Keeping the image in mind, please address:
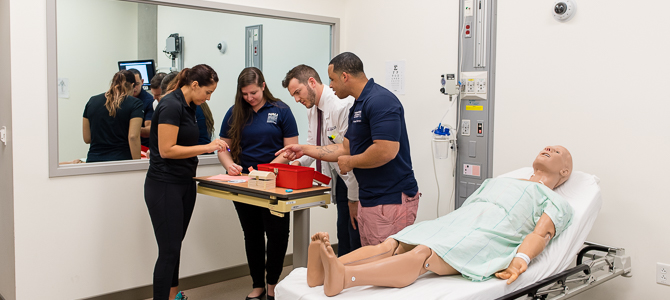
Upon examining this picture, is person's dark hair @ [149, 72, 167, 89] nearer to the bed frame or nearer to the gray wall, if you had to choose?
the gray wall

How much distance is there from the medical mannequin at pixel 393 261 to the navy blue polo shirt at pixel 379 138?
35 cm

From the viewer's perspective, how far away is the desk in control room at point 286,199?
2545mm

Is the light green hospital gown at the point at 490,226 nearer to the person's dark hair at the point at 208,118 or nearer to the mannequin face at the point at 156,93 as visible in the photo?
the person's dark hair at the point at 208,118

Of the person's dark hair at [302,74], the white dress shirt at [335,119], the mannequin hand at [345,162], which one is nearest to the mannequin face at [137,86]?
the person's dark hair at [302,74]

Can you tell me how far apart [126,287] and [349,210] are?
1.58m

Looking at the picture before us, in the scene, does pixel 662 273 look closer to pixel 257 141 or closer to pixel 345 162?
pixel 345 162

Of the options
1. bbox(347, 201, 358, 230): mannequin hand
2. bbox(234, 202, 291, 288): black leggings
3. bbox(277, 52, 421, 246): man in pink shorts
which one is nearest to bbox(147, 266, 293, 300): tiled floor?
bbox(234, 202, 291, 288): black leggings

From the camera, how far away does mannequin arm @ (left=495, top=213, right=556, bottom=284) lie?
2113 millimetres

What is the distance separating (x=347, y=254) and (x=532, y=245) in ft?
2.73

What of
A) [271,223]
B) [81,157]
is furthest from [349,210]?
[81,157]

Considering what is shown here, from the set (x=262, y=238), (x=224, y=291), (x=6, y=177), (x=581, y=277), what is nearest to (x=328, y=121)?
(x=262, y=238)

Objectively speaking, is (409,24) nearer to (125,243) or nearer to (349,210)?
(349,210)

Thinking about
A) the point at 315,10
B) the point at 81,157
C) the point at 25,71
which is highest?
the point at 315,10

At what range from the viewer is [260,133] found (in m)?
3.09
